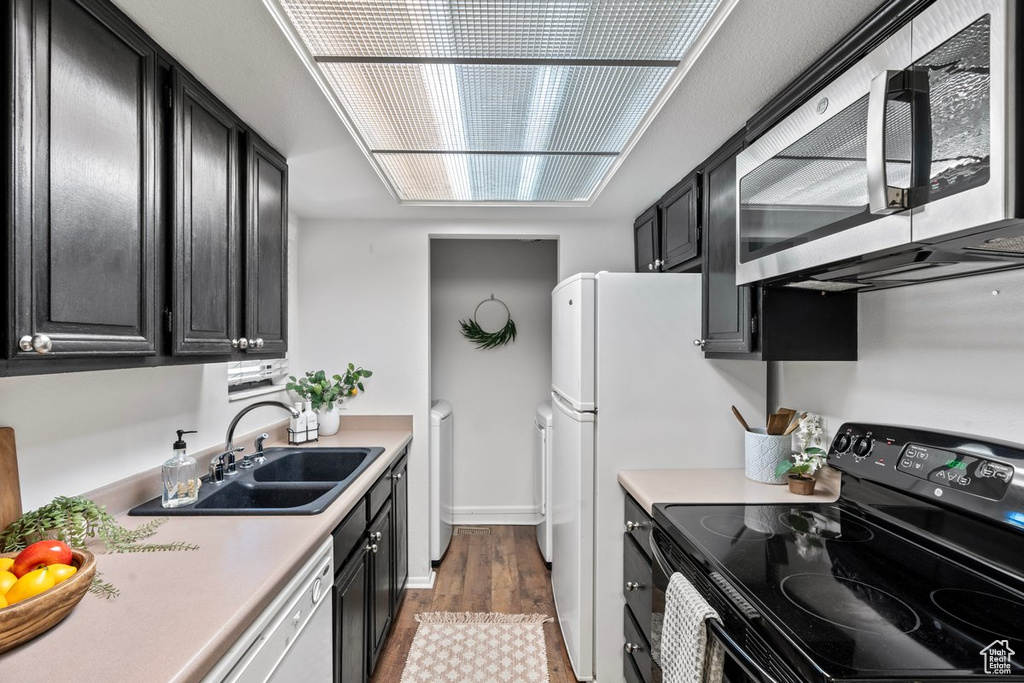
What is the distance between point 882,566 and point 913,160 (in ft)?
3.03

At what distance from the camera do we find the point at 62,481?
135 cm

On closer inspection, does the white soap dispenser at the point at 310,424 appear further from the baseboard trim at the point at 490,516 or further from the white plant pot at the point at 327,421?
the baseboard trim at the point at 490,516

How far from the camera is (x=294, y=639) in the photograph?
4.25ft

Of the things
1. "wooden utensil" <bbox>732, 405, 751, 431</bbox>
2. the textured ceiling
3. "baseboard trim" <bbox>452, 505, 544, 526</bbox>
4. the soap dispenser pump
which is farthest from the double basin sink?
"baseboard trim" <bbox>452, 505, 544, 526</bbox>

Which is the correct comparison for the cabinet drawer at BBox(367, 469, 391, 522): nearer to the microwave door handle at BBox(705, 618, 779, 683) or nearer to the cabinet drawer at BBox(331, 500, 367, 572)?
the cabinet drawer at BBox(331, 500, 367, 572)

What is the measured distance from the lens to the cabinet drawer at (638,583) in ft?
5.85

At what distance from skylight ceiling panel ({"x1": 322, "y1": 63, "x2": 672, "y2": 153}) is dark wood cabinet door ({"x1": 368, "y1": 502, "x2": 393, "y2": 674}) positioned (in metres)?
1.56

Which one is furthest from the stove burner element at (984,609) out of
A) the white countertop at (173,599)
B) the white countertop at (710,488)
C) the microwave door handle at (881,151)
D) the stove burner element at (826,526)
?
the white countertop at (173,599)

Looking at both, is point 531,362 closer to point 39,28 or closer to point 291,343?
point 291,343

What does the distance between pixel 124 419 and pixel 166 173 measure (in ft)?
2.58

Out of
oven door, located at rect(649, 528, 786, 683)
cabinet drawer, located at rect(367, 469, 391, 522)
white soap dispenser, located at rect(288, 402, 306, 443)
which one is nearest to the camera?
oven door, located at rect(649, 528, 786, 683)

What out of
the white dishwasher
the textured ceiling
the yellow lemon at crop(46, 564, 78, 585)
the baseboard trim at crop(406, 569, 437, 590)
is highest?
the textured ceiling

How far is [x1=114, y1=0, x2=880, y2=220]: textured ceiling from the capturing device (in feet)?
3.85

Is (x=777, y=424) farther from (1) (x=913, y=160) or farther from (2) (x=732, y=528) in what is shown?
(1) (x=913, y=160)
